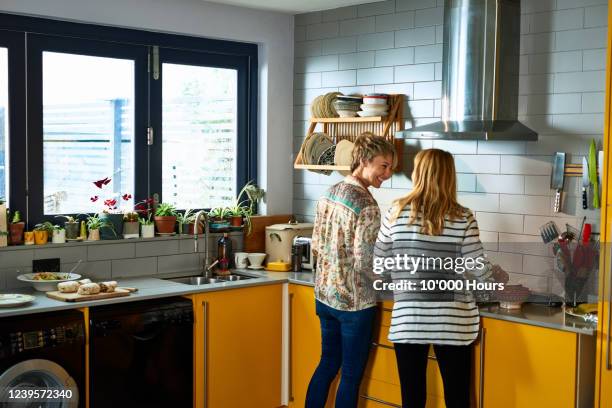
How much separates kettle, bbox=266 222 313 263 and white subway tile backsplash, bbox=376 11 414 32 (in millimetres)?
1304

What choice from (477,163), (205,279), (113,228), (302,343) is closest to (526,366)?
(477,163)

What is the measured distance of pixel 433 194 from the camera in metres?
3.50

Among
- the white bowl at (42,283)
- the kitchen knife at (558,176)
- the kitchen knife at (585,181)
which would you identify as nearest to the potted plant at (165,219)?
the white bowl at (42,283)

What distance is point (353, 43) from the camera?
A: 16.5ft

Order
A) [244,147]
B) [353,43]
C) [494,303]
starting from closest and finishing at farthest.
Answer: [494,303] → [353,43] → [244,147]

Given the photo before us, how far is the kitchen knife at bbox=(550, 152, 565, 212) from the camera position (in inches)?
156

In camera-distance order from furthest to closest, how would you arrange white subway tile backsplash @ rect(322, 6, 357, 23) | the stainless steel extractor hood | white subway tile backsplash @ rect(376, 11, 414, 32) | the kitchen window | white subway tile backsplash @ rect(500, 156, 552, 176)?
white subway tile backsplash @ rect(322, 6, 357, 23)
white subway tile backsplash @ rect(376, 11, 414, 32)
the kitchen window
white subway tile backsplash @ rect(500, 156, 552, 176)
the stainless steel extractor hood

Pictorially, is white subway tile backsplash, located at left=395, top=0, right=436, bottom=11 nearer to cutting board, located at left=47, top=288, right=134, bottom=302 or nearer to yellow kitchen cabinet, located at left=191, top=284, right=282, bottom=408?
yellow kitchen cabinet, located at left=191, top=284, right=282, bottom=408

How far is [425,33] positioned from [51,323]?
255cm

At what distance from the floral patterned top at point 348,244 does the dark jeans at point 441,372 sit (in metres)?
0.37

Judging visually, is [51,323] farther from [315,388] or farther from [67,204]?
[315,388]

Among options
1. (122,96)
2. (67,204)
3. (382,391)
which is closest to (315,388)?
(382,391)

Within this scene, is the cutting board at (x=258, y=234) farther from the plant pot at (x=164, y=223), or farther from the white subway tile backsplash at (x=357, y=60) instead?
the white subway tile backsplash at (x=357, y=60)

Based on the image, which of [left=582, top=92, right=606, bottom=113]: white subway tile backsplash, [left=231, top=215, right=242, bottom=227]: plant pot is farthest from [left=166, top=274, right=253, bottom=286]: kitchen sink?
[left=582, top=92, right=606, bottom=113]: white subway tile backsplash
